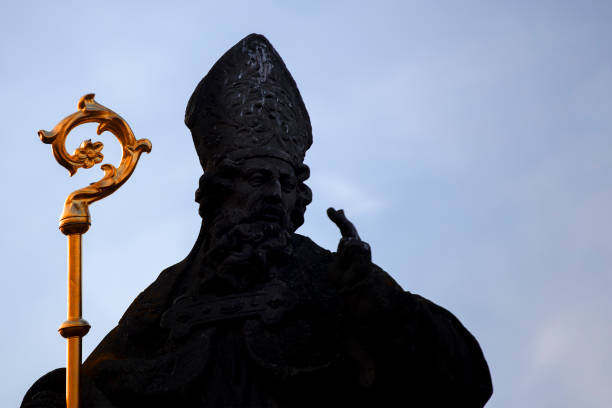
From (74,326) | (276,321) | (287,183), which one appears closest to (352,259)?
(276,321)

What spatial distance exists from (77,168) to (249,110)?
3.56 ft

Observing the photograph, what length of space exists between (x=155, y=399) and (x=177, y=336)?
38 centimetres

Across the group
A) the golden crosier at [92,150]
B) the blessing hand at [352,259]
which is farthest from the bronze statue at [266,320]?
the golden crosier at [92,150]

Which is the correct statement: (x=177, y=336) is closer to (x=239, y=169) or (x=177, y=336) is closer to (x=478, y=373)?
(x=239, y=169)

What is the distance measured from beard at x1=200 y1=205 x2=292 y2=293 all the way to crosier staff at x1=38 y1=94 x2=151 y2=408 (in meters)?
0.74

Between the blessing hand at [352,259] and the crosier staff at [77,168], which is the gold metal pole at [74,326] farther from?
the blessing hand at [352,259]

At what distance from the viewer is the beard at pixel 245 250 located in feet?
27.4

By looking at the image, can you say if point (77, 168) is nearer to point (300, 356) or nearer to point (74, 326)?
point (74, 326)

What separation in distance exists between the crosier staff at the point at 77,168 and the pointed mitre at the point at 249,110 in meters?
0.39

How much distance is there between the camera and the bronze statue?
790 cm

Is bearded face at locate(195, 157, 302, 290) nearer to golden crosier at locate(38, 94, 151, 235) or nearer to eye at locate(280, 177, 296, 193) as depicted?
eye at locate(280, 177, 296, 193)

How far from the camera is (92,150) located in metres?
9.02

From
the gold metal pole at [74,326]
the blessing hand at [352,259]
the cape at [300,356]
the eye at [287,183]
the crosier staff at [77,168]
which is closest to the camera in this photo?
the blessing hand at [352,259]

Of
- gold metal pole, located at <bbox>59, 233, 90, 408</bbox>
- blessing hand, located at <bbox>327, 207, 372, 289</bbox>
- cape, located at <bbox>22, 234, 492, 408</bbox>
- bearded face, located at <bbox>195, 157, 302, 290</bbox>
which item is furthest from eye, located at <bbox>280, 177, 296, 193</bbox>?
gold metal pole, located at <bbox>59, 233, 90, 408</bbox>
